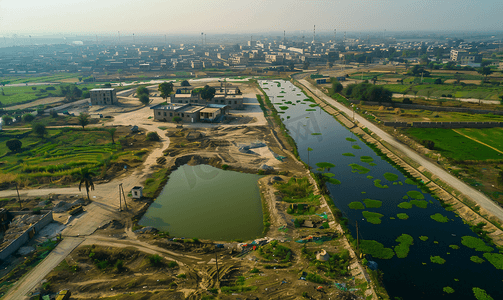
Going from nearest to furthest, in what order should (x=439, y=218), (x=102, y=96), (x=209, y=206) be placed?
(x=439, y=218), (x=209, y=206), (x=102, y=96)

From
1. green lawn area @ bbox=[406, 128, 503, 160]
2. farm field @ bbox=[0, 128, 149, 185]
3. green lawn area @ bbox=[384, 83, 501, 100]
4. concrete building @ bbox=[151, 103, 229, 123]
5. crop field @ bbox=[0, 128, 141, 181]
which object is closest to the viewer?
farm field @ bbox=[0, 128, 149, 185]

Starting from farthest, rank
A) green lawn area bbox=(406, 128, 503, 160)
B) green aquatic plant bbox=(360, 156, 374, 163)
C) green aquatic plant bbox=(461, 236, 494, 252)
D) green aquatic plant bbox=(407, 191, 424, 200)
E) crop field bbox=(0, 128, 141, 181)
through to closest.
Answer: green aquatic plant bbox=(360, 156, 374, 163), green lawn area bbox=(406, 128, 503, 160), crop field bbox=(0, 128, 141, 181), green aquatic plant bbox=(407, 191, 424, 200), green aquatic plant bbox=(461, 236, 494, 252)

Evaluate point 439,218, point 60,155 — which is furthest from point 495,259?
point 60,155

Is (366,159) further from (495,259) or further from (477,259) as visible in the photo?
(495,259)

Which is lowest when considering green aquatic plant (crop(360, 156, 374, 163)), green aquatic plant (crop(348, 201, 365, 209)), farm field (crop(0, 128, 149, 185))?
green aquatic plant (crop(348, 201, 365, 209))

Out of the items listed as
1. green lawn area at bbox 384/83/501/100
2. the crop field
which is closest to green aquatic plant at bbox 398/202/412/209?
the crop field

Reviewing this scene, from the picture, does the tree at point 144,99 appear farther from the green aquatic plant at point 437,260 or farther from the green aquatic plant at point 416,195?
the green aquatic plant at point 437,260

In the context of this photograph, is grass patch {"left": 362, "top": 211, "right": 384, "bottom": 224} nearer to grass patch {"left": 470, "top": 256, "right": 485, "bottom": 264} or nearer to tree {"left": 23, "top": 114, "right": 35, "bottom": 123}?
grass patch {"left": 470, "top": 256, "right": 485, "bottom": 264}
